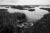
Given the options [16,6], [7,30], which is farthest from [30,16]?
[16,6]

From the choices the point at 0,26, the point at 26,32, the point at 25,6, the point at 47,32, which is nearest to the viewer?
the point at 47,32

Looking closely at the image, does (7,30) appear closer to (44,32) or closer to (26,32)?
(26,32)

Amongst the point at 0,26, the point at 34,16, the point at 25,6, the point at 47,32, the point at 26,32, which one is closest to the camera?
the point at 47,32

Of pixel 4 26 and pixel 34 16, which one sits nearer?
pixel 4 26

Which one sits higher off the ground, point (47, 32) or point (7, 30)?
point (47, 32)

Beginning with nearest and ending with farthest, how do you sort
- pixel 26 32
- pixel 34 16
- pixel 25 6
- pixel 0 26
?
pixel 26 32 < pixel 0 26 < pixel 34 16 < pixel 25 6

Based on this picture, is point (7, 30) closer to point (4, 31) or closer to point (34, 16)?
point (4, 31)

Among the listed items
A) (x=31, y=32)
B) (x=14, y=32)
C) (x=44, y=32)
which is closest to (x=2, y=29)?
(x=14, y=32)

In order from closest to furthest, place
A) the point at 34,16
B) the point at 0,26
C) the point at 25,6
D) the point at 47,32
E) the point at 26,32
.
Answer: the point at 47,32, the point at 26,32, the point at 0,26, the point at 34,16, the point at 25,6

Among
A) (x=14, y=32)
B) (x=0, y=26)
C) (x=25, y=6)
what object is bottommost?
(x=14, y=32)
